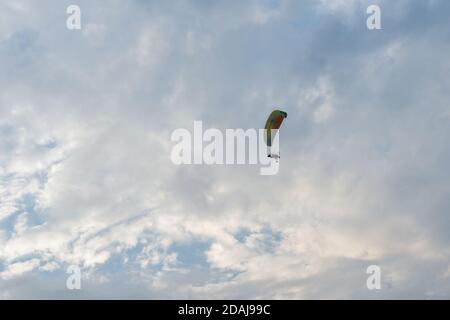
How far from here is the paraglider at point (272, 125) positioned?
99000mm

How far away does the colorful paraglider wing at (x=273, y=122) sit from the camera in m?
99.1

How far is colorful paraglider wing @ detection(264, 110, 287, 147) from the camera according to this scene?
3900 inches

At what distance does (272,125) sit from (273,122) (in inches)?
31.1

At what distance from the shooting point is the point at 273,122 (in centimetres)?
10031

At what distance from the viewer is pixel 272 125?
10088 cm

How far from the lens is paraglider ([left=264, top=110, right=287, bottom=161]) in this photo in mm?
99000
